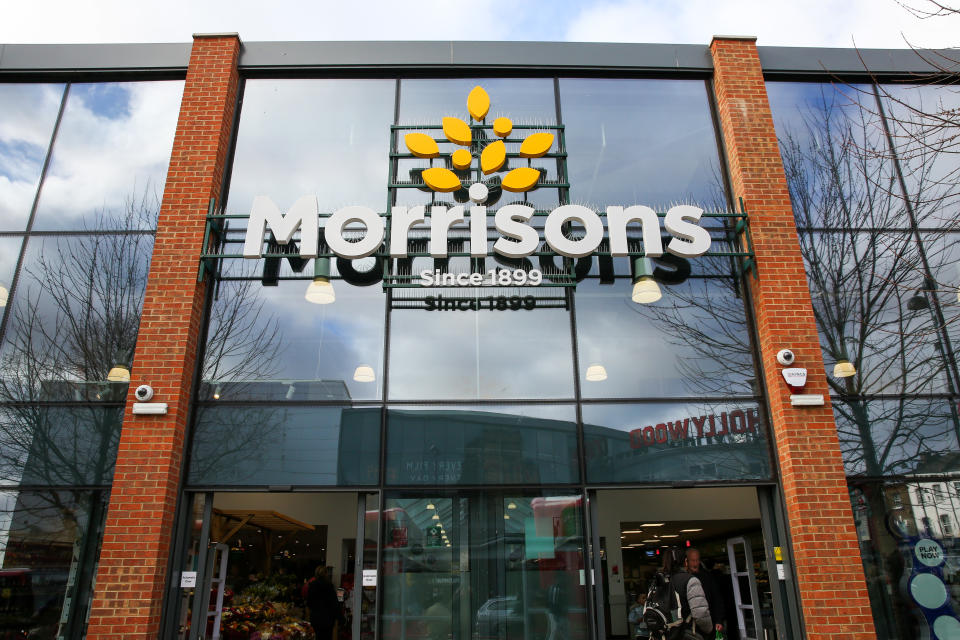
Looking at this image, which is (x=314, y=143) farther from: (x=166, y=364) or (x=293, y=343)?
(x=166, y=364)

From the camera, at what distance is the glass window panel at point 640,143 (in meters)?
8.23

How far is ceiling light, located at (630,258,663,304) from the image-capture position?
767cm

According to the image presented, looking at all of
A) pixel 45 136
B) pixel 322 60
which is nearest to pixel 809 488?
pixel 322 60

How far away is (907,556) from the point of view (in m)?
6.79

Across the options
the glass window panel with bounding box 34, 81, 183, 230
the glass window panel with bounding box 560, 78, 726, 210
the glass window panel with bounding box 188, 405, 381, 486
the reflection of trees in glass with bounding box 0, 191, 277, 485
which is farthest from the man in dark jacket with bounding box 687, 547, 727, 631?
the glass window panel with bounding box 34, 81, 183, 230

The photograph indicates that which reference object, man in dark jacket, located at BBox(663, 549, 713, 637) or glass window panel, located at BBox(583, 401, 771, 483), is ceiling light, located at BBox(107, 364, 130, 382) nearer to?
glass window panel, located at BBox(583, 401, 771, 483)

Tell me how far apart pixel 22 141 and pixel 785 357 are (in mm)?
9954

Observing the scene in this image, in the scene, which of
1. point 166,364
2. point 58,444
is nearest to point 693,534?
point 166,364

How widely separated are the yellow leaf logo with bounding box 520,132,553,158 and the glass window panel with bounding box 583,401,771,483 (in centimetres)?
327

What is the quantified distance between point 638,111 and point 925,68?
4035 millimetres

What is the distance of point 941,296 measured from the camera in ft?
25.5

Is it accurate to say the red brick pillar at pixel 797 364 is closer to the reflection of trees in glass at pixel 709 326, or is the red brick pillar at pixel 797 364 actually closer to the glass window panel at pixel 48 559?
the reflection of trees in glass at pixel 709 326

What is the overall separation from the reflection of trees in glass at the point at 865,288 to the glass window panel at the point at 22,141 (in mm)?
9780

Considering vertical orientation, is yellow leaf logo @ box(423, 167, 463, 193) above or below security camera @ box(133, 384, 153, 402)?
above
